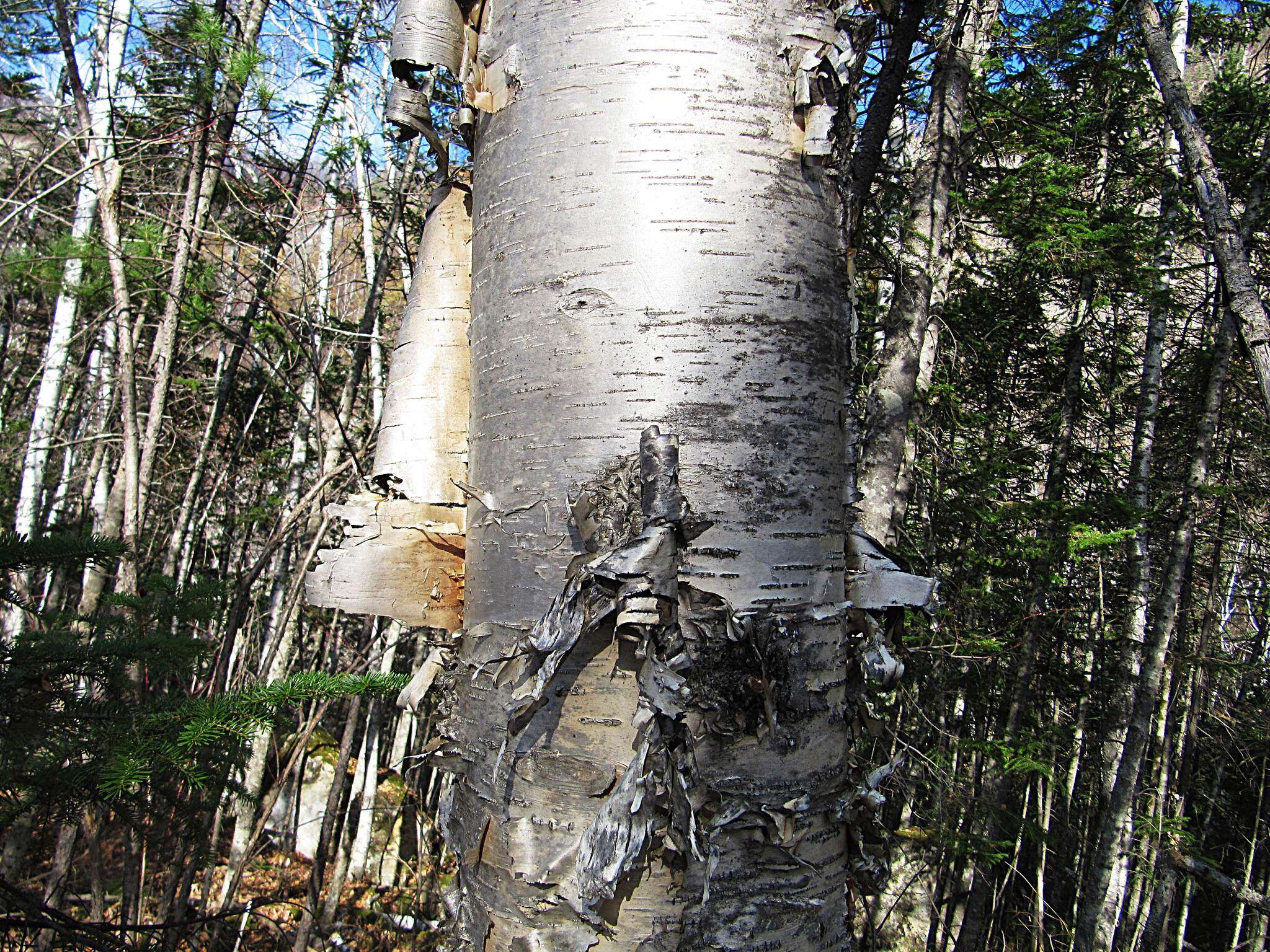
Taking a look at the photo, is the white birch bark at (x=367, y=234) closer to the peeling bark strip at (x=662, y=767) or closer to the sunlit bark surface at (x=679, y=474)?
the sunlit bark surface at (x=679, y=474)

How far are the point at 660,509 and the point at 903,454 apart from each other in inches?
139

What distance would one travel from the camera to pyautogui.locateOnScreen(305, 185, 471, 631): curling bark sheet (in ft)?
3.92

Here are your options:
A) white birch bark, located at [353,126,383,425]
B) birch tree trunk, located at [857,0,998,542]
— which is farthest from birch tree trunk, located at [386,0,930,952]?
white birch bark, located at [353,126,383,425]

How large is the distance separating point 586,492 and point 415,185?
5742 mm

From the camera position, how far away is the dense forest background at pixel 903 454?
3.84 m

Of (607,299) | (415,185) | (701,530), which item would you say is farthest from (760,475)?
(415,185)

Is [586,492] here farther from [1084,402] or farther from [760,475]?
[1084,402]

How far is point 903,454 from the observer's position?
4.08 meters

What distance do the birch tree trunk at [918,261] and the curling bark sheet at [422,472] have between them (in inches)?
114

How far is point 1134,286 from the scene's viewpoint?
596 cm

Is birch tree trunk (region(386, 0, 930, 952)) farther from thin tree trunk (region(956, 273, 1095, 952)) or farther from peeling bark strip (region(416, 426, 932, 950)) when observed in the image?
thin tree trunk (region(956, 273, 1095, 952))

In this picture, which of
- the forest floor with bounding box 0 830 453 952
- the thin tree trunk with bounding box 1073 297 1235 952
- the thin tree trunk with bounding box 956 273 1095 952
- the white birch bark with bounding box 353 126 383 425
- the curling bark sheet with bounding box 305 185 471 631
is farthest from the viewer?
the thin tree trunk with bounding box 956 273 1095 952

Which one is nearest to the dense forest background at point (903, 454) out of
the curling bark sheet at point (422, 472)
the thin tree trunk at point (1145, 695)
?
the thin tree trunk at point (1145, 695)

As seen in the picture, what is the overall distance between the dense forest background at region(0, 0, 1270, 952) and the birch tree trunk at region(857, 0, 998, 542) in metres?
0.10
